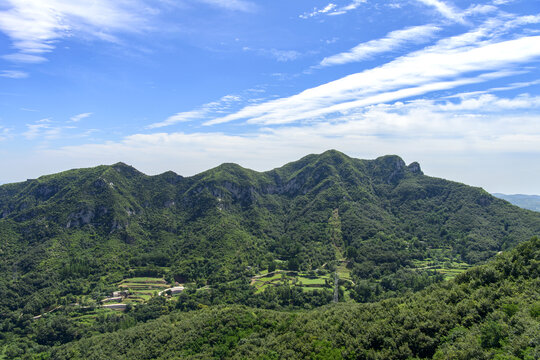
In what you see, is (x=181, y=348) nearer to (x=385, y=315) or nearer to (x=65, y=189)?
(x=385, y=315)

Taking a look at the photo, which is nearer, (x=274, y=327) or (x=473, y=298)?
(x=473, y=298)

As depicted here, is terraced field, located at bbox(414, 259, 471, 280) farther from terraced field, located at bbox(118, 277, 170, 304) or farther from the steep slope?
terraced field, located at bbox(118, 277, 170, 304)

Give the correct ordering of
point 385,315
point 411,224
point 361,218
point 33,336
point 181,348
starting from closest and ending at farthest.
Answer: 1. point 385,315
2. point 181,348
3. point 33,336
4. point 361,218
5. point 411,224

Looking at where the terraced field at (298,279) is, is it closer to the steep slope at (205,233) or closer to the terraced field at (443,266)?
the steep slope at (205,233)

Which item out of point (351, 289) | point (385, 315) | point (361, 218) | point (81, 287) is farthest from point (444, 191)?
point (81, 287)

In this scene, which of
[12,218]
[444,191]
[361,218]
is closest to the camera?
[12,218]

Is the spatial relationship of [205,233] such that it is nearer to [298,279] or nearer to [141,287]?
[141,287]

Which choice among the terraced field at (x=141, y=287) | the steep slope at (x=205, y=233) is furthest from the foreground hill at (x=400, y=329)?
the steep slope at (x=205, y=233)
